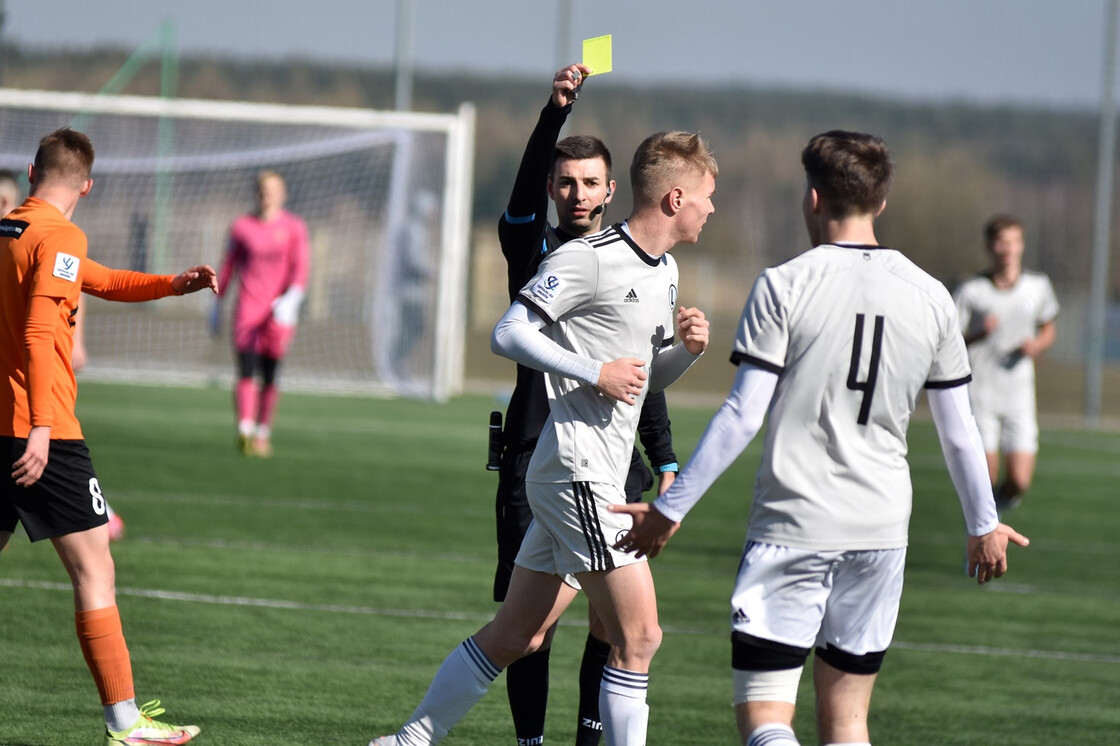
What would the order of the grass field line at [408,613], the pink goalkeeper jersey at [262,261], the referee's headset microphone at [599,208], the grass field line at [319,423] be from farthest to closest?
the grass field line at [319,423], the pink goalkeeper jersey at [262,261], the grass field line at [408,613], the referee's headset microphone at [599,208]

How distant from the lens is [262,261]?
1303 centimetres

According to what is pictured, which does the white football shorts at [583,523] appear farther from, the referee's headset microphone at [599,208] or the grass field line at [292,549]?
the grass field line at [292,549]

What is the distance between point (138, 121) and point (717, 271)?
726 inches

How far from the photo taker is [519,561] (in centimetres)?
418

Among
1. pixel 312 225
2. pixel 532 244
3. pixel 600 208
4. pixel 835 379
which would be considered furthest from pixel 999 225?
pixel 312 225

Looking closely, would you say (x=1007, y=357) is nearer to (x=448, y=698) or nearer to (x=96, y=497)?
(x=448, y=698)

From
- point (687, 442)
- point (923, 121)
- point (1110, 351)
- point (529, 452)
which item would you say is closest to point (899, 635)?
point (529, 452)

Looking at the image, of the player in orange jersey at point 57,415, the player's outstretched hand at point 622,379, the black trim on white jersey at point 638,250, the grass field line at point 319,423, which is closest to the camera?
the player's outstretched hand at point 622,379

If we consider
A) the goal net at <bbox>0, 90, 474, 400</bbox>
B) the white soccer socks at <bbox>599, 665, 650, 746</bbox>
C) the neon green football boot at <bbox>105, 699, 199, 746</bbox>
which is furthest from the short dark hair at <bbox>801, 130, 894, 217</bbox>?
the goal net at <bbox>0, 90, 474, 400</bbox>

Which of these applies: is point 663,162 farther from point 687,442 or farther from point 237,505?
point 687,442

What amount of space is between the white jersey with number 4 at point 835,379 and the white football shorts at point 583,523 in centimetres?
53

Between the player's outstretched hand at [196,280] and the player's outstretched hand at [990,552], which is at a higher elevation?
the player's outstretched hand at [196,280]

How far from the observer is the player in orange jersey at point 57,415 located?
4.29 m

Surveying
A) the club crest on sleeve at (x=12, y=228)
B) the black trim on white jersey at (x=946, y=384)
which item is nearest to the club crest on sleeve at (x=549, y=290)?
the black trim on white jersey at (x=946, y=384)
